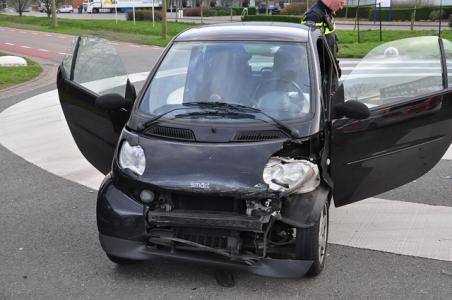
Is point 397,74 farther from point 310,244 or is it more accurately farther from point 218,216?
point 218,216

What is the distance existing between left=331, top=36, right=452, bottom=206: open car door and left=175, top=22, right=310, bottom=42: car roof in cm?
74

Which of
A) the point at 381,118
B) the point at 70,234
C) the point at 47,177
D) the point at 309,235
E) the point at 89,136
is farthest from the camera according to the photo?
the point at 47,177

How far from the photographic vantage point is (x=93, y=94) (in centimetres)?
507

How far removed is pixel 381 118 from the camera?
441 centimetres

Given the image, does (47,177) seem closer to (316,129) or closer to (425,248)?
(316,129)

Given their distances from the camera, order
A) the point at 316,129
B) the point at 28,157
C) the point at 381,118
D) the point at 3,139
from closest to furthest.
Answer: the point at 316,129 < the point at 381,118 < the point at 28,157 < the point at 3,139

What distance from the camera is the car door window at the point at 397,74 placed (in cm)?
461

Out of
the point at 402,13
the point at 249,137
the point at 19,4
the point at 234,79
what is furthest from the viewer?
the point at 19,4

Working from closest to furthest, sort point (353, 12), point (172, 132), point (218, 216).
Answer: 1. point (218, 216)
2. point (172, 132)
3. point (353, 12)

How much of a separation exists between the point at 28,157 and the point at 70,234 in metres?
2.87

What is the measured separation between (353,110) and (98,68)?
2.55 meters

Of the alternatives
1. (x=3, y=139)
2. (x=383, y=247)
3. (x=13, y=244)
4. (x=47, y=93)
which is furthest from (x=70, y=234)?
(x=47, y=93)

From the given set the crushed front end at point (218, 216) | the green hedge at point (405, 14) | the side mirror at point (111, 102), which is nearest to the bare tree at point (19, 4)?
the green hedge at point (405, 14)

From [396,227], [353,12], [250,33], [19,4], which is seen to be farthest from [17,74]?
[19,4]
